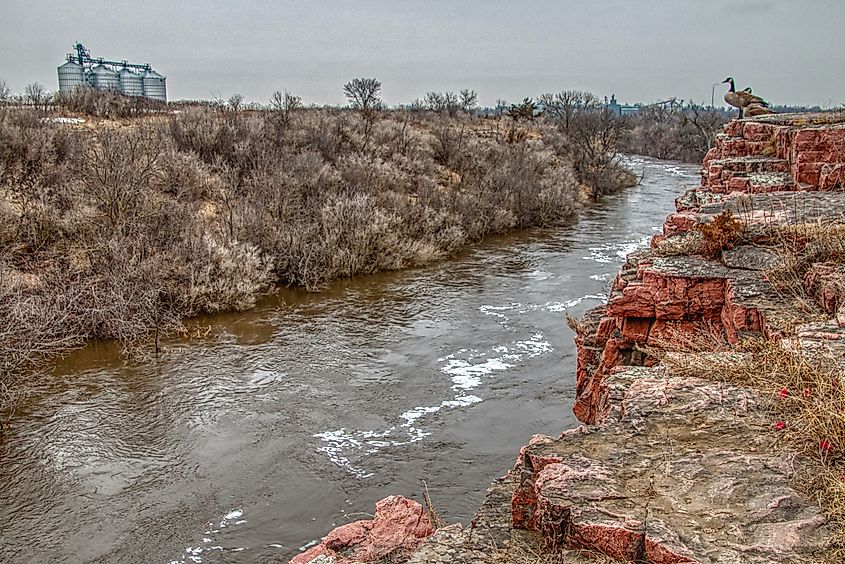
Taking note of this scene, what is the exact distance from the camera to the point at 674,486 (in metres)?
3.77

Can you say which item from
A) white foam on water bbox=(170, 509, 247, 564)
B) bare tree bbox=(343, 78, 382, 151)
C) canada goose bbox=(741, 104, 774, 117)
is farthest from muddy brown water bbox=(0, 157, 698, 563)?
bare tree bbox=(343, 78, 382, 151)

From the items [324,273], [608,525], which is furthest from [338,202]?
[608,525]

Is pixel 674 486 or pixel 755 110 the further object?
pixel 755 110

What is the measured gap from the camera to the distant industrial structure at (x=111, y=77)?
4106 cm

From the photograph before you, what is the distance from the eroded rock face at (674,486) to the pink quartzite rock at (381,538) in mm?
856

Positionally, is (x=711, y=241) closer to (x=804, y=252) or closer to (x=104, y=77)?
(x=804, y=252)

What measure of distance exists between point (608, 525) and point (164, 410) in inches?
385

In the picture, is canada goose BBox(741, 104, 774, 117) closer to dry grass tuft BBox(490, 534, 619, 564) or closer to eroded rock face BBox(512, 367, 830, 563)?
eroded rock face BBox(512, 367, 830, 563)

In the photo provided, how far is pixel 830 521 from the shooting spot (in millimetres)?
3350

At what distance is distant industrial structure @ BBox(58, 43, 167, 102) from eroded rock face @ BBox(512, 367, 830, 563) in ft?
132

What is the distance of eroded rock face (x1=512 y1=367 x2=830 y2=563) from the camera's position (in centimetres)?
329

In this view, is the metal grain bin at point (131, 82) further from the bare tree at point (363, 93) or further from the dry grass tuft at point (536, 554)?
the dry grass tuft at point (536, 554)

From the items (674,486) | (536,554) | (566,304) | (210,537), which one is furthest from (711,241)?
(566,304)

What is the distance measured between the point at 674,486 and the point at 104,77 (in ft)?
155
